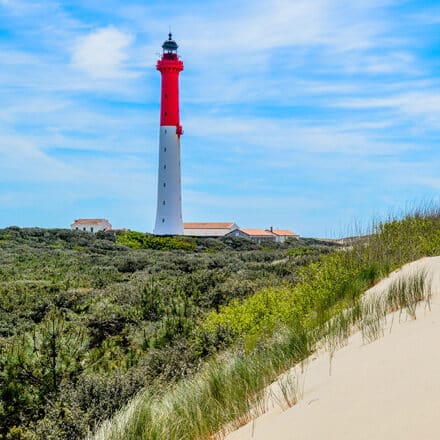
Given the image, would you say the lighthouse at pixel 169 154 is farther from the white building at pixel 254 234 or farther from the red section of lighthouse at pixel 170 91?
the white building at pixel 254 234

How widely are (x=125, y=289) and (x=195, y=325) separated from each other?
512 cm

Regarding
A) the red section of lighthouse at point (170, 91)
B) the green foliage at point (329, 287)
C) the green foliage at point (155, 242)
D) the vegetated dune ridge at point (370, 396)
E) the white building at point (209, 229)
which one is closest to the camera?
the vegetated dune ridge at point (370, 396)

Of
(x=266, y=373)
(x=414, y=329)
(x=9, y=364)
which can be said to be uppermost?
(x=414, y=329)

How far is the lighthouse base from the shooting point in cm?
5134

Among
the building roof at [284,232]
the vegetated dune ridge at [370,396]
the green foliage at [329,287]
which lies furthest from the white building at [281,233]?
the vegetated dune ridge at [370,396]

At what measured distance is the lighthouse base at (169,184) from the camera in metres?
51.3

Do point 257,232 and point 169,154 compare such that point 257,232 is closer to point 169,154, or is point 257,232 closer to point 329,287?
point 169,154

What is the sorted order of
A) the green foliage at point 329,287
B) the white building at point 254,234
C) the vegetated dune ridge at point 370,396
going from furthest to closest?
the white building at point 254,234 < the green foliage at point 329,287 < the vegetated dune ridge at point 370,396

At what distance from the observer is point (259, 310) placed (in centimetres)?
1181

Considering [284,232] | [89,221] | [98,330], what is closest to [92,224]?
[89,221]

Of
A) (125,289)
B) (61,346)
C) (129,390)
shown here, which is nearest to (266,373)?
(129,390)

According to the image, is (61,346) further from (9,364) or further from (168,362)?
(168,362)

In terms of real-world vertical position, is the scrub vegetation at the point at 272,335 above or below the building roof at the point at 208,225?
below

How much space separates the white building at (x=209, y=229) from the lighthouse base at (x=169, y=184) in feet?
53.0
